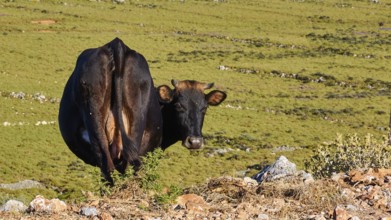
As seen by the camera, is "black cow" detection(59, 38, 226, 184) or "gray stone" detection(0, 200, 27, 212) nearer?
"gray stone" detection(0, 200, 27, 212)

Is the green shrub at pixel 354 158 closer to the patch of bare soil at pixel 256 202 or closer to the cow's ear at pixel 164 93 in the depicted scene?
the patch of bare soil at pixel 256 202

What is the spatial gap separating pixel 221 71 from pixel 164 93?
4575 centimetres

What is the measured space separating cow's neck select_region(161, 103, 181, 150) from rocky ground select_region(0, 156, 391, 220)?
8.49ft

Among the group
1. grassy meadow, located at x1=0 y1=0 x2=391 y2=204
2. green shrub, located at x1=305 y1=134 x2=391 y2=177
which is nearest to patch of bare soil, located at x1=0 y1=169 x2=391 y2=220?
grassy meadow, located at x1=0 y1=0 x2=391 y2=204

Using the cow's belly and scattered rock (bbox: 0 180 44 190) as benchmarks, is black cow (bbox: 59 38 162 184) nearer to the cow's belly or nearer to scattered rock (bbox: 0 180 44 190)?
the cow's belly

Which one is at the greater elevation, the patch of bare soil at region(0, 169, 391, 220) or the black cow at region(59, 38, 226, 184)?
the black cow at region(59, 38, 226, 184)

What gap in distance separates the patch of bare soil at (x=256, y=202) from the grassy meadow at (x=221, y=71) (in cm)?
95

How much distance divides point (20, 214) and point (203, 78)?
152ft

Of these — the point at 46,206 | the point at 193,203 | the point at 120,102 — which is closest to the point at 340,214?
the point at 193,203

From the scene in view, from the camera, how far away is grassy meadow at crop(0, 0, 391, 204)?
2941 centimetres

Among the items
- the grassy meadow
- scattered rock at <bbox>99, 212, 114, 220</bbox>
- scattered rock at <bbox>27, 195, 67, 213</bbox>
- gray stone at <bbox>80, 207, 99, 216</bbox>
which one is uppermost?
scattered rock at <bbox>99, 212, 114, 220</bbox>

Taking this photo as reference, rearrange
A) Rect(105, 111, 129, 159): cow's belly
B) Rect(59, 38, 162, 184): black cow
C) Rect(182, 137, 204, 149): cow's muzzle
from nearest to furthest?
Rect(59, 38, 162, 184): black cow, Rect(105, 111, 129, 159): cow's belly, Rect(182, 137, 204, 149): cow's muzzle

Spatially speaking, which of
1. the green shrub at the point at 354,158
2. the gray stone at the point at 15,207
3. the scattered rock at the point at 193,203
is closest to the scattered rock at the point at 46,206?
the gray stone at the point at 15,207

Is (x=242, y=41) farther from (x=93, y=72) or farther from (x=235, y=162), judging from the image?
(x=93, y=72)
